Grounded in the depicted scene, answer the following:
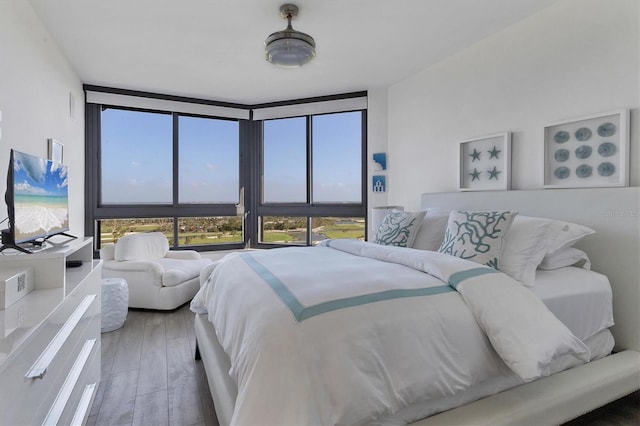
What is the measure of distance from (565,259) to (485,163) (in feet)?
3.67

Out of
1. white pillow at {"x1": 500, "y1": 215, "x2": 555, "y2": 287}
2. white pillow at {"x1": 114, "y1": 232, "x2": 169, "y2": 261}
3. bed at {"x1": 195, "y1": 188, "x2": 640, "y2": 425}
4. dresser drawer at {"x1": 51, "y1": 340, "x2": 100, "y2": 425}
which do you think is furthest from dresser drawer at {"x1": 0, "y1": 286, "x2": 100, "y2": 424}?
white pillow at {"x1": 114, "y1": 232, "x2": 169, "y2": 261}

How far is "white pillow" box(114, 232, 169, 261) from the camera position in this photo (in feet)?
12.0

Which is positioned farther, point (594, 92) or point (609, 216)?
point (594, 92)

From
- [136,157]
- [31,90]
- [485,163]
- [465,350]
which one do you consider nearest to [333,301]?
[465,350]

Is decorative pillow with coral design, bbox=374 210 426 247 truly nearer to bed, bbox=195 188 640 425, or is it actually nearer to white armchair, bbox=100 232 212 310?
bed, bbox=195 188 640 425

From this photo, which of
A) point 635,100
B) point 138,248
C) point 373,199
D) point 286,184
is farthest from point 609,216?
point 138,248

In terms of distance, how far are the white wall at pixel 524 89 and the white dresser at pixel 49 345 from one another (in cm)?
294

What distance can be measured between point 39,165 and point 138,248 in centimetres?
221

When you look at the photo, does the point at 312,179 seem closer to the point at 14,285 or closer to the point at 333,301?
the point at 333,301

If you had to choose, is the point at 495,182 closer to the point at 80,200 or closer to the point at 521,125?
the point at 521,125

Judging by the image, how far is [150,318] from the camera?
10.8 ft

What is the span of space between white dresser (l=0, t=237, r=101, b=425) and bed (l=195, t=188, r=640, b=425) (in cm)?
56

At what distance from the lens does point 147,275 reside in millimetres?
3428


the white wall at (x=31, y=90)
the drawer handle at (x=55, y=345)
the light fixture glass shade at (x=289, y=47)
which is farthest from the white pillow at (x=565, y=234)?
the white wall at (x=31, y=90)
